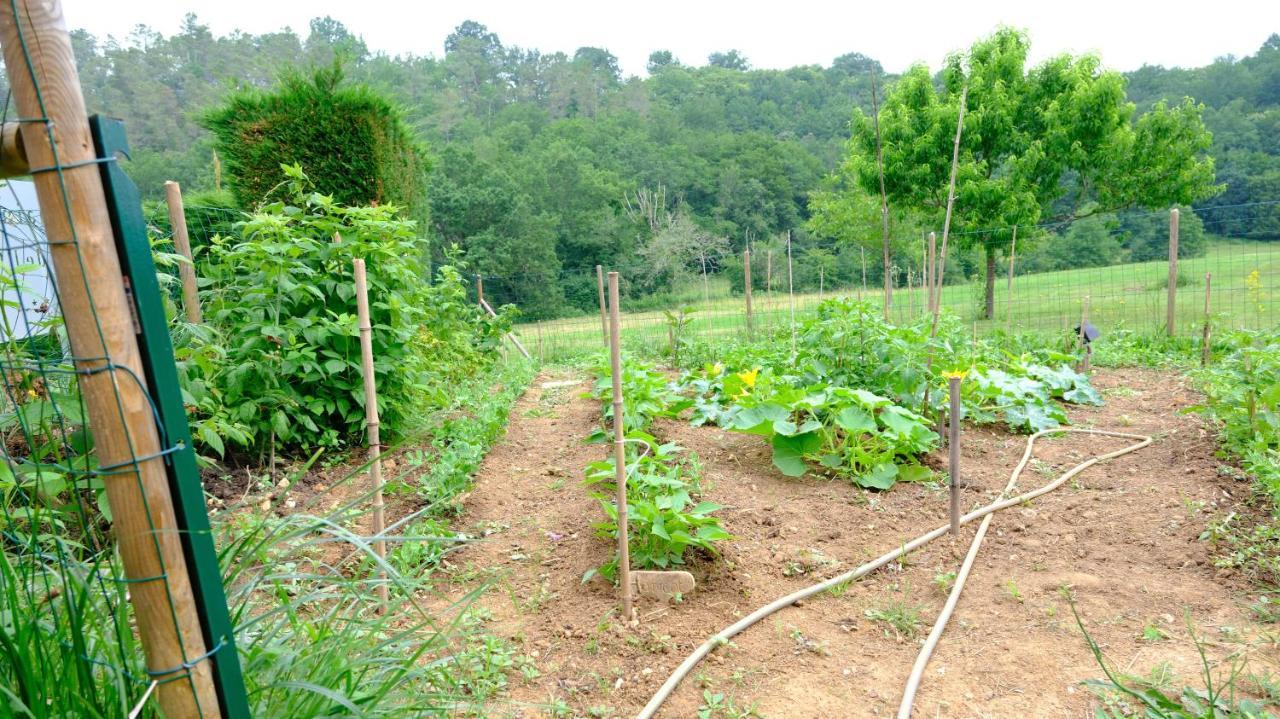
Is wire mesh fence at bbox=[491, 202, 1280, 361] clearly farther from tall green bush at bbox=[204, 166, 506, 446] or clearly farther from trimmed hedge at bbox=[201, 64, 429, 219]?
trimmed hedge at bbox=[201, 64, 429, 219]

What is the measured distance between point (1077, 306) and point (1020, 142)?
448cm

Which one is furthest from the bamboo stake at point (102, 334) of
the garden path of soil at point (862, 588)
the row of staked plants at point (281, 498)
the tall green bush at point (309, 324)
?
the tall green bush at point (309, 324)

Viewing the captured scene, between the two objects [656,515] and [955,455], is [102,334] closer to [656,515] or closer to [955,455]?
[656,515]

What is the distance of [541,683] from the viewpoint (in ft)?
7.97

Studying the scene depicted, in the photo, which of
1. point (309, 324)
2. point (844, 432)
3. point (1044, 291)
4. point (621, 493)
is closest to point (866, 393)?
point (844, 432)

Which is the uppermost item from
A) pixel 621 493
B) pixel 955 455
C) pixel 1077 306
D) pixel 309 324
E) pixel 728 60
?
pixel 728 60

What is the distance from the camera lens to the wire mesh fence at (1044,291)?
9.83 metres

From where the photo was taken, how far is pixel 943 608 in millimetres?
2922

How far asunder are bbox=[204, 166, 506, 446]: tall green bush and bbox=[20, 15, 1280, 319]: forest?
11.5m

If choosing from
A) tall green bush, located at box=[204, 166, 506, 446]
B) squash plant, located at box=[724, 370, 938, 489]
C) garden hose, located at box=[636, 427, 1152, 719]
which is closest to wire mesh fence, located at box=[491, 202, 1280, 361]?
squash plant, located at box=[724, 370, 938, 489]

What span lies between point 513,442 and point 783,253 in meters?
19.4

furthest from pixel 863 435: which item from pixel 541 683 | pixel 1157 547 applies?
pixel 541 683

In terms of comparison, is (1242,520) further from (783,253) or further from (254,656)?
(783,253)

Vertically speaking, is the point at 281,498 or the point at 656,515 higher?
the point at 281,498
